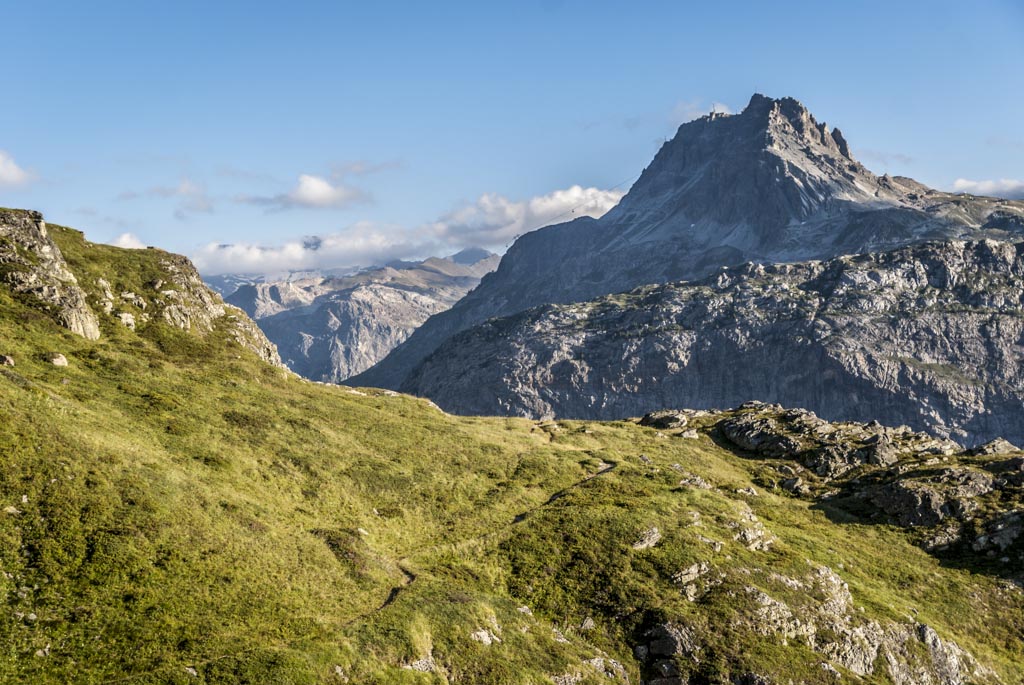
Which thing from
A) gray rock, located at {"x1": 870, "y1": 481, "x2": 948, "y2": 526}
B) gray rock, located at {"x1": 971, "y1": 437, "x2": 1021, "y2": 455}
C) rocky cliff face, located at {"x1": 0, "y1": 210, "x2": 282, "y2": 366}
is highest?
rocky cliff face, located at {"x1": 0, "y1": 210, "x2": 282, "y2": 366}

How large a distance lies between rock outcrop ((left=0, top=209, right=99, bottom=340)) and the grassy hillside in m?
3.40

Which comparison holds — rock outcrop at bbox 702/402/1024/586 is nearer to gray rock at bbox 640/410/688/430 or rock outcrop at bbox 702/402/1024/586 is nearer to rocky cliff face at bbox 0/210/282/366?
gray rock at bbox 640/410/688/430

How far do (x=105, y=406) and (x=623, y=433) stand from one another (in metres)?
78.3

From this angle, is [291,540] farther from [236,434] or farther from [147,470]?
[236,434]

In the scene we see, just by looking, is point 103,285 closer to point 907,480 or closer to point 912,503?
point 912,503

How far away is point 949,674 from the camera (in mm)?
50406

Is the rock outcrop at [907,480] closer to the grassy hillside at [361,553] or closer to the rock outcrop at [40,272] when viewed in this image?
the grassy hillside at [361,553]

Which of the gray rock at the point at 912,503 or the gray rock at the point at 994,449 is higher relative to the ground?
the gray rock at the point at 994,449

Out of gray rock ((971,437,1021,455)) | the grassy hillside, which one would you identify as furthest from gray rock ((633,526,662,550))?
gray rock ((971,437,1021,455))

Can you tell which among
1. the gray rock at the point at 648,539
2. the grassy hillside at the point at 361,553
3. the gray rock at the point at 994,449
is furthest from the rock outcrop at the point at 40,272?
the gray rock at the point at 994,449

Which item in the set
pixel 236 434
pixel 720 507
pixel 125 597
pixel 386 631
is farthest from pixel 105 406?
pixel 720 507

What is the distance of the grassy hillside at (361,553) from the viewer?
117ft

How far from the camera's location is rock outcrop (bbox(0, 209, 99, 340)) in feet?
252

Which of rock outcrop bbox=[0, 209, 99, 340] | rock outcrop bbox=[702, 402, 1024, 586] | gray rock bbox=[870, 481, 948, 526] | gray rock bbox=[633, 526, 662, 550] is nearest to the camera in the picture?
gray rock bbox=[633, 526, 662, 550]
